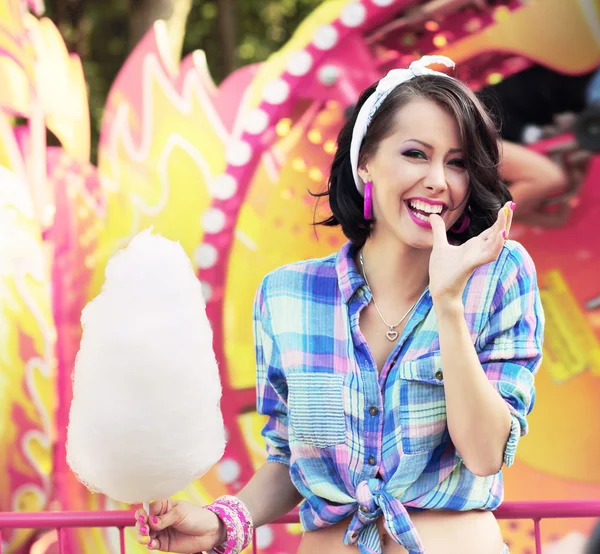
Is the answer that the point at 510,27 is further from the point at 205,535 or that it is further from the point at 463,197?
the point at 205,535

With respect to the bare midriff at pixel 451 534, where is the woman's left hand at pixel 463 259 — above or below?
above

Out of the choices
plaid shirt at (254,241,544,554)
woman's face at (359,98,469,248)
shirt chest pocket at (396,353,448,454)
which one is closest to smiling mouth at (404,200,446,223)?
woman's face at (359,98,469,248)

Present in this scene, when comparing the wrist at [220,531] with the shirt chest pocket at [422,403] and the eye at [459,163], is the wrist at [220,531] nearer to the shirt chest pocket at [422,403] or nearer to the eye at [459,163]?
the shirt chest pocket at [422,403]

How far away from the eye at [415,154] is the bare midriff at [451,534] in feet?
2.06

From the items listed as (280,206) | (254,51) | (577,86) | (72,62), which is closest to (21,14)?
(72,62)

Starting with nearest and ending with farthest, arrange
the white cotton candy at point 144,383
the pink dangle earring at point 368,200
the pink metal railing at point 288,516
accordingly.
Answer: the white cotton candy at point 144,383
the pink dangle earring at point 368,200
the pink metal railing at point 288,516

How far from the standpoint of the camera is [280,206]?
365 centimetres

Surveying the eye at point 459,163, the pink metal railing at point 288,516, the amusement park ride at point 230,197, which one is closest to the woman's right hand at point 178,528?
the pink metal railing at point 288,516

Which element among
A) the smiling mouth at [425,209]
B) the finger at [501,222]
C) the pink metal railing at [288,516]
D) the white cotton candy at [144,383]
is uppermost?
the finger at [501,222]

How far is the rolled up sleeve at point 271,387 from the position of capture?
161 centimetres

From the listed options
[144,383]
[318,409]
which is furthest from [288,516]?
[144,383]

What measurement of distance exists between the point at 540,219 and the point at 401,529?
7.54 ft

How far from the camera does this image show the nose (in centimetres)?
140

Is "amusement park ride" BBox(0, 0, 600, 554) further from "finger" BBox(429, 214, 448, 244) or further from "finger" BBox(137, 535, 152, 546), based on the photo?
"finger" BBox(137, 535, 152, 546)
